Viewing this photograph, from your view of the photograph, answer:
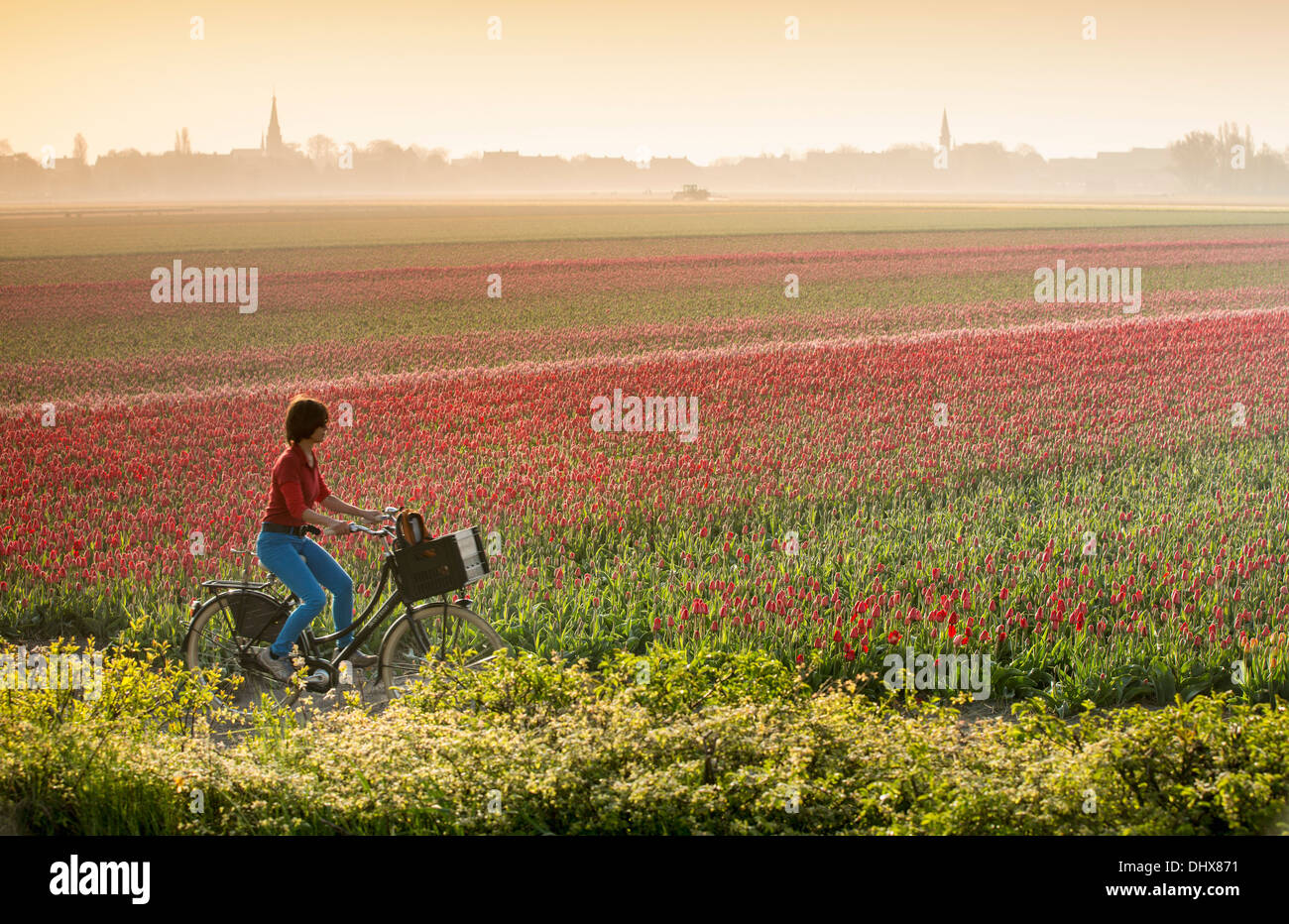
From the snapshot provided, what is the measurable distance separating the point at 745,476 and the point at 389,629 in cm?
529

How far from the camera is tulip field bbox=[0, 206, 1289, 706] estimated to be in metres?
7.73

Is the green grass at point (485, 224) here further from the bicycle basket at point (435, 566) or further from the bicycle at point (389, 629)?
the bicycle basket at point (435, 566)

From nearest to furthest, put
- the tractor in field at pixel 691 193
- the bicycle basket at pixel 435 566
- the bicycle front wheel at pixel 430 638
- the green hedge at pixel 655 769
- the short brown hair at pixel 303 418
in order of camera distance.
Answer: the green hedge at pixel 655 769 < the short brown hair at pixel 303 418 < the bicycle basket at pixel 435 566 < the bicycle front wheel at pixel 430 638 < the tractor in field at pixel 691 193

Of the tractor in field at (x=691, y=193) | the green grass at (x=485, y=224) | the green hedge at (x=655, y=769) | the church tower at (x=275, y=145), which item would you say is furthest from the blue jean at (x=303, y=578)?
the tractor in field at (x=691, y=193)

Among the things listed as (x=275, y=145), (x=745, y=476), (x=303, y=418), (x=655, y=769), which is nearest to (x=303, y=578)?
(x=303, y=418)

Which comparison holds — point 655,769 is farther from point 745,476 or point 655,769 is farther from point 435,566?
point 745,476

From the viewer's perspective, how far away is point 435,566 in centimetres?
641

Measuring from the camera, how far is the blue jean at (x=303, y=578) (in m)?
6.48

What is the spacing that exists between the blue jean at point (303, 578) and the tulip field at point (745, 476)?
4.44ft

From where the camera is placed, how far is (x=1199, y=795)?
4758 mm

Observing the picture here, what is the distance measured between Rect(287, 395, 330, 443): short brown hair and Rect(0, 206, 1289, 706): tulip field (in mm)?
2184

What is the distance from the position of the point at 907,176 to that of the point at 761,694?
123 m

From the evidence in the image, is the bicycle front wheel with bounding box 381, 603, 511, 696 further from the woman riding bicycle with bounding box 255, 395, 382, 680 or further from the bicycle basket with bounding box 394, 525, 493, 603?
the woman riding bicycle with bounding box 255, 395, 382, 680
